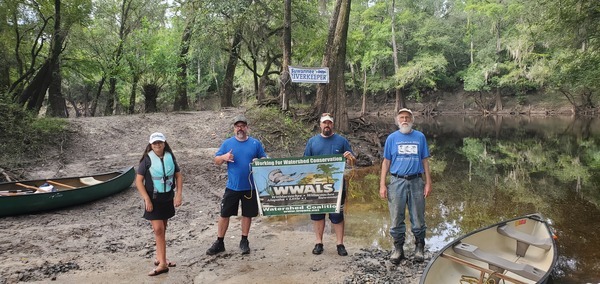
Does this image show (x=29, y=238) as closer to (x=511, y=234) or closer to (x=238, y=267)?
(x=238, y=267)

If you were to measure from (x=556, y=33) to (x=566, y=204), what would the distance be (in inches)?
424

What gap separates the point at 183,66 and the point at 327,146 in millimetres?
17624

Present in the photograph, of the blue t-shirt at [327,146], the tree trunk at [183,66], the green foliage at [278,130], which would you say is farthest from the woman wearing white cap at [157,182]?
the tree trunk at [183,66]

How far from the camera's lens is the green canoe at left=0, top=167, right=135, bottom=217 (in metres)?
7.45

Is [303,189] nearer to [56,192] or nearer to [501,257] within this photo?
[501,257]

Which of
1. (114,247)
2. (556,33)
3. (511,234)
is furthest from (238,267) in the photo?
(556,33)

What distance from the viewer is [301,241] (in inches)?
265

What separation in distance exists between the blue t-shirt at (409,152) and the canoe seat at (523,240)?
1757 mm

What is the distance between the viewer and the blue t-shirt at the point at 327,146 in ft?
18.9

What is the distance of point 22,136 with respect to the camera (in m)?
11.6

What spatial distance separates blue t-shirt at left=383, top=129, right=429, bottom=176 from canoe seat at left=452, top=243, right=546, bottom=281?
45.7 inches

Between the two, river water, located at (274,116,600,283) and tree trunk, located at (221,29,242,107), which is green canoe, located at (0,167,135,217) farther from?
tree trunk, located at (221,29,242,107)

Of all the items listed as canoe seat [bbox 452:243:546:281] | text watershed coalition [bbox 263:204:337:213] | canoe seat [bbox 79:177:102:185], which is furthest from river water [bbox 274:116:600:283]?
canoe seat [bbox 79:177:102:185]

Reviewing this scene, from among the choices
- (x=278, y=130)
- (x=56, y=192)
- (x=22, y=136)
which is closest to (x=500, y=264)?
(x=56, y=192)
